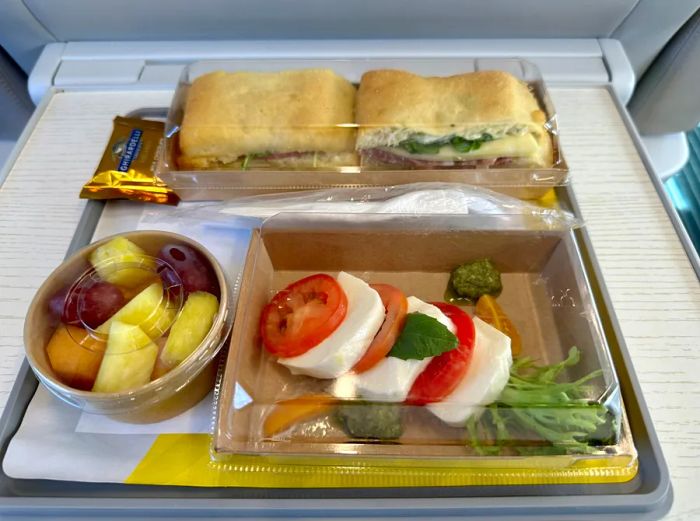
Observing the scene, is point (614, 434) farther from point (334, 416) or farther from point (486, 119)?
point (486, 119)

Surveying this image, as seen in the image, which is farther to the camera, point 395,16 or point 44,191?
point 395,16

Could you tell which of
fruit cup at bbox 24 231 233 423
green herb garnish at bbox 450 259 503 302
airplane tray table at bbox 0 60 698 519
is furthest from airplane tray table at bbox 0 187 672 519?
green herb garnish at bbox 450 259 503 302

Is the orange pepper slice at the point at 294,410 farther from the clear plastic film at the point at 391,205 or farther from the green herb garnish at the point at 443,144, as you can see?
the green herb garnish at the point at 443,144

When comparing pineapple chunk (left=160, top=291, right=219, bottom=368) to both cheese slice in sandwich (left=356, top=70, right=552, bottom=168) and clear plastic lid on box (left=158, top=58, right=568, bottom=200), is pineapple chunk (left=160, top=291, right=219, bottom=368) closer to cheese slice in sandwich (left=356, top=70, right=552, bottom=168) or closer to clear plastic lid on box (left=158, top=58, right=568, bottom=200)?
clear plastic lid on box (left=158, top=58, right=568, bottom=200)

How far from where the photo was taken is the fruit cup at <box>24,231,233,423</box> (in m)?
0.76

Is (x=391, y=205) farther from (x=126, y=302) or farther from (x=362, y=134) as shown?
(x=126, y=302)

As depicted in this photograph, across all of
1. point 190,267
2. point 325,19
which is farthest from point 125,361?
point 325,19

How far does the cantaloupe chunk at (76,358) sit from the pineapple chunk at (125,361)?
0.02 metres

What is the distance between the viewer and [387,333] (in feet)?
2.72

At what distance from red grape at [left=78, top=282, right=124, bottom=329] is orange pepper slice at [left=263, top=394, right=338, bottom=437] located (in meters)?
0.30

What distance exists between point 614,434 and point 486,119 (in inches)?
25.4

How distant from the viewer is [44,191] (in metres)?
1.18

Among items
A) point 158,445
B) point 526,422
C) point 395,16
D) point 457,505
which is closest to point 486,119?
point 395,16

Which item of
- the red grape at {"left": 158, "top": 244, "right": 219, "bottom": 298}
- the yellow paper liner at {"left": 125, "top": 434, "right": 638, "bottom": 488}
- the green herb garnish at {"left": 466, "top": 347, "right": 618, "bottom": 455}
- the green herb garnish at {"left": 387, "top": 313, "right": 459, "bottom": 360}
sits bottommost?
the yellow paper liner at {"left": 125, "top": 434, "right": 638, "bottom": 488}
